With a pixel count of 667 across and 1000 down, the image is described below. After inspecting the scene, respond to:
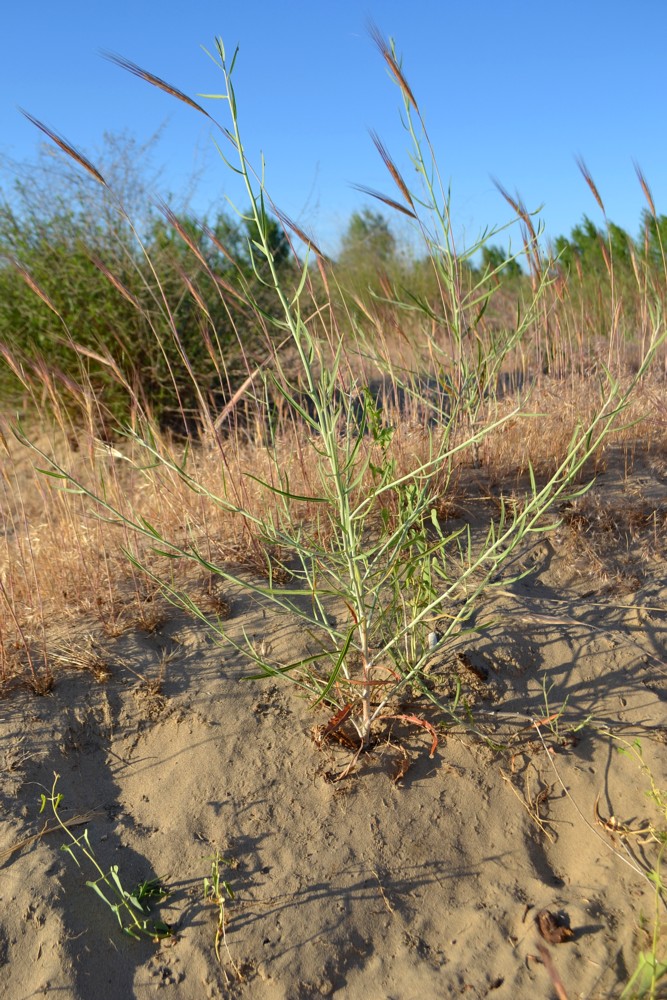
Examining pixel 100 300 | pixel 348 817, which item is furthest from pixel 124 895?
pixel 100 300

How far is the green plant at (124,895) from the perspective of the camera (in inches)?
73.9

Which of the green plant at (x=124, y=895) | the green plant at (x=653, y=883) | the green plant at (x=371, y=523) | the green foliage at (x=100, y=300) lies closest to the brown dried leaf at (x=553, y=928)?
the green plant at (x=653, y=883)

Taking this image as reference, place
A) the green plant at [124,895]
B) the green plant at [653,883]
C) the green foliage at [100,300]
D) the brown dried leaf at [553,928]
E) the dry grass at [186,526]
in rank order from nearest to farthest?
the green plant at [653,883]
the brown dried leaf at [553,928]
the green plant at [124,895]
the dry grass at [186,526]
the green foliage at [100,300]

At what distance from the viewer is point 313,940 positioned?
72.2 inches

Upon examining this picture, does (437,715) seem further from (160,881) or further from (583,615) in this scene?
(160,881)

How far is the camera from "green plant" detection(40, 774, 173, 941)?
188 cm

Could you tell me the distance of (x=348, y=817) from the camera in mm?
2088

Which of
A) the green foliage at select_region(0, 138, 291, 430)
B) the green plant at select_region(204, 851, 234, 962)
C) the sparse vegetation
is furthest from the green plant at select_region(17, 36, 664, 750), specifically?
the green foliage at select_region(0, 138, 291, 430)

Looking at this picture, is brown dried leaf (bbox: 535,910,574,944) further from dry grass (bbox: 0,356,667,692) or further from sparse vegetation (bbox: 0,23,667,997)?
dry grass (bbox: 0,356,667,692)

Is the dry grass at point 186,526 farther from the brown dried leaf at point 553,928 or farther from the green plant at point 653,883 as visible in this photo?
the brown dried leaf at point 553,928

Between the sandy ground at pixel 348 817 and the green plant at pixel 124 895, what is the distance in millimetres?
25

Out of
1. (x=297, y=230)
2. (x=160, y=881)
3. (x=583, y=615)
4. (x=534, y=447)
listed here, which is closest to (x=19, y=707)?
(x=160, y=881)

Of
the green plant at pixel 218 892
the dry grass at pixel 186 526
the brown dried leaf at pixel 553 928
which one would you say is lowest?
the brown dried leaf at pixel 553 928

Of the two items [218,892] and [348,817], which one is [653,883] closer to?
[348,817]
